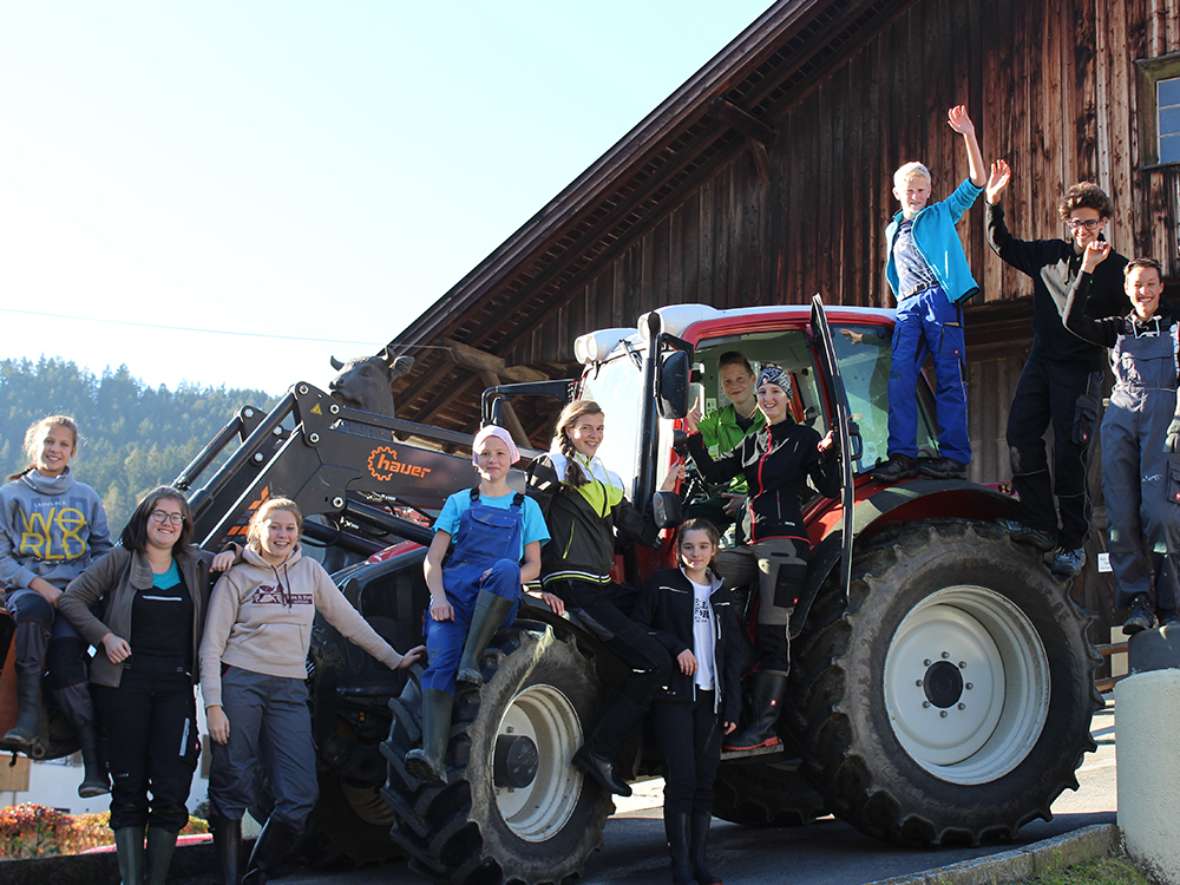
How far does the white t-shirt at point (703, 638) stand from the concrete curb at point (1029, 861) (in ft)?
3.54

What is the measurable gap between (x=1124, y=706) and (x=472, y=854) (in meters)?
2.95

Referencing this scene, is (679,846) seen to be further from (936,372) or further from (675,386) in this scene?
(936,372)

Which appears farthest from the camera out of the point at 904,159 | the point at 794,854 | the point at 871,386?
the point at 904,159

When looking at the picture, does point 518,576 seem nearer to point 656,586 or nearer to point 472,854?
point 656,586

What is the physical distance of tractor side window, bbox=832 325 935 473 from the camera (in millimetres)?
7473

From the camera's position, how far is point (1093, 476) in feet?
45.1

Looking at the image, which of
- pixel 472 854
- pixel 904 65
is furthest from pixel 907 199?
pixel 904 65

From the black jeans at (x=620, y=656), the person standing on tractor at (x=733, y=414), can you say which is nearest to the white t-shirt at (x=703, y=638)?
the black jeans at (x=620, y=656)

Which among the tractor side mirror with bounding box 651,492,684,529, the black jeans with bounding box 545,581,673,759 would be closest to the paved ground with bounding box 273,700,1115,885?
the black jeans with bounding box 545,581,673,759

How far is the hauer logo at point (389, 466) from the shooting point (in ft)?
24.9

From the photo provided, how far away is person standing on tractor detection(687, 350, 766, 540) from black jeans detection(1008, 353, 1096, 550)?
141cm

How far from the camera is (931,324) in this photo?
7.44 meters

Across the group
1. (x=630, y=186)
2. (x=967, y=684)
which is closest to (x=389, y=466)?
(x=967, y=684)

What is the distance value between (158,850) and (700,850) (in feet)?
7.24
